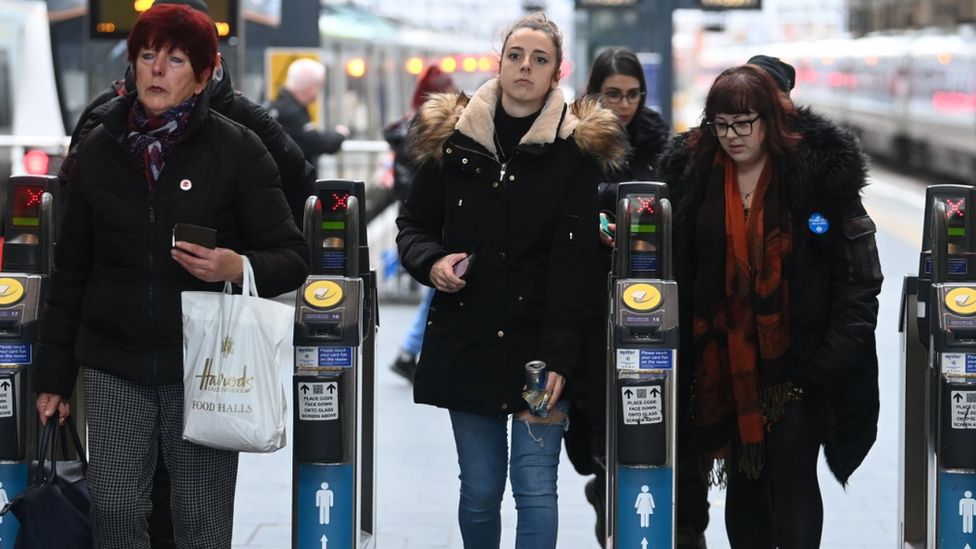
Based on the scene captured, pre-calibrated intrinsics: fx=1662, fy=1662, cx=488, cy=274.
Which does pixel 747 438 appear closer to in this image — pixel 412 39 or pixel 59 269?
pixel 59 269

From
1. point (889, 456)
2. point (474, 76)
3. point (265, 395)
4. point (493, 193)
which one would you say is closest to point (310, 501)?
point (265, 395)

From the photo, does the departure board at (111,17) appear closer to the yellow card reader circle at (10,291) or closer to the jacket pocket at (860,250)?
the yellow card reader circle at (10,291)

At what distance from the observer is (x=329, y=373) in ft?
14.5

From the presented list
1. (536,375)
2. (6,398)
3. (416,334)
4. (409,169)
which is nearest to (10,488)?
(6,398)

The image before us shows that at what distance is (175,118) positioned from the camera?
13.2ft

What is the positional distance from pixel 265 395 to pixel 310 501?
0.71 m

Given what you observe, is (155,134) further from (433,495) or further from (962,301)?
(433,495)

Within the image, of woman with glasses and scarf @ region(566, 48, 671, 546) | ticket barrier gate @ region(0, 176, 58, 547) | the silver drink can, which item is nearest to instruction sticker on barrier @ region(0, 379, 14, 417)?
ticket barrier gate @ region(0, 176, 58, 547)

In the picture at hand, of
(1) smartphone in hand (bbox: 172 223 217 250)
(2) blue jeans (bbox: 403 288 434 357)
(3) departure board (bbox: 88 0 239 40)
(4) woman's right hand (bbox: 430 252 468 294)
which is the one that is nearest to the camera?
(1) smartphone in hand (bbox: 172 223 217 250)

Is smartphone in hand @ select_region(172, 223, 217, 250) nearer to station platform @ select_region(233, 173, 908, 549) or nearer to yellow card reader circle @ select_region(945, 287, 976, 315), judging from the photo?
yellow card reader circle @ select_region(945, 287, 976, 315)

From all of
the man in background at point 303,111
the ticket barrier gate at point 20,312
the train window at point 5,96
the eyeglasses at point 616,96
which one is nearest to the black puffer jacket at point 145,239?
the ticket barrier gate at point 20,312

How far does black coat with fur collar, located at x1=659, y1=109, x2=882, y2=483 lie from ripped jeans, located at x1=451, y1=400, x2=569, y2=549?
2.13 feet

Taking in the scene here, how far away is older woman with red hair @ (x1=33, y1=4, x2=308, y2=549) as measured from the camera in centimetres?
396

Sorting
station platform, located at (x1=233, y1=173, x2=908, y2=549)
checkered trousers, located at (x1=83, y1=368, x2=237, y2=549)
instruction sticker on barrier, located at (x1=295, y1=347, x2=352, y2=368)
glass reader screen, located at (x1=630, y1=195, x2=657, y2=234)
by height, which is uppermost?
glass reader screen, located at (x1=630, y1=195, x2=657, y2=234)
